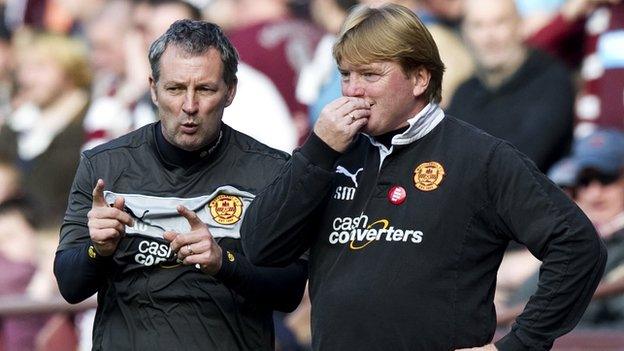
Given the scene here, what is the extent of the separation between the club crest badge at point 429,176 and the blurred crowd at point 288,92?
10.9 feet

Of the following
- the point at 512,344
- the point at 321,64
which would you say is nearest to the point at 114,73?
the point at 321,64

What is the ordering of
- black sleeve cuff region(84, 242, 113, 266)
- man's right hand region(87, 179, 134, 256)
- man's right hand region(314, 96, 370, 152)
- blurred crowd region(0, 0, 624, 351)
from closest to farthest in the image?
man's right hand region(314, 96, 370, 152) → man's right hand region(87, 179, 134, 256) → black sleeve cuff region(84, 242, 113, 266) → blurred crowd region(0, 0, 624, 351)

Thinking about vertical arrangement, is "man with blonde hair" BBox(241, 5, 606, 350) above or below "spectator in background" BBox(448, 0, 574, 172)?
below

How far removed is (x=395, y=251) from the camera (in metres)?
4.13

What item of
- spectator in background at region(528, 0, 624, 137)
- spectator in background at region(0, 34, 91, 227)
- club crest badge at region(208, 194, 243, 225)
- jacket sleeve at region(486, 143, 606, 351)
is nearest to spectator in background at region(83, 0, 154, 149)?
spectator in background at region(0, 34, 91, 227)

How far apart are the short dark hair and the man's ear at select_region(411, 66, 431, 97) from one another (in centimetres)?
69

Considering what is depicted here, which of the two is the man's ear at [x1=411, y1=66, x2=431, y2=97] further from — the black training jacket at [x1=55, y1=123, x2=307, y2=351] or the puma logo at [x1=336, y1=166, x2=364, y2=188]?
the black training jacket at [x1=55, y1=123, x2=307, y2=351]

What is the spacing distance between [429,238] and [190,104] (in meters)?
0.90

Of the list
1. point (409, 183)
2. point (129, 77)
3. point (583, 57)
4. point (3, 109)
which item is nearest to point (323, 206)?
point (409, 183)

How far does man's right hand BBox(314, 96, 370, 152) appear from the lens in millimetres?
4145

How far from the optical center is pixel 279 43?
9.60 meters

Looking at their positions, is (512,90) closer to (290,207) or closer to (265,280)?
(265,280)

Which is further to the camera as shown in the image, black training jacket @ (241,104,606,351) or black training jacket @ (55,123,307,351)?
black training jacket @ (55,123,307,351)

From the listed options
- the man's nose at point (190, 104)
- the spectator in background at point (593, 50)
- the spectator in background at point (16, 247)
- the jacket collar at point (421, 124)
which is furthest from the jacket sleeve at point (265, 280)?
the spectator in background at point (16, 247)
